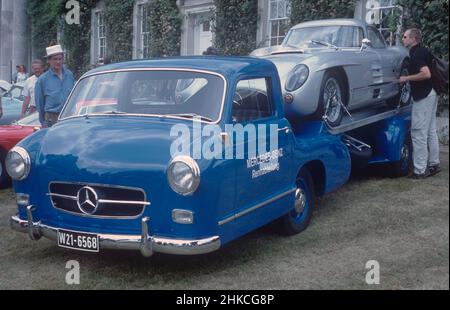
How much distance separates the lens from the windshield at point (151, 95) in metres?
4.91

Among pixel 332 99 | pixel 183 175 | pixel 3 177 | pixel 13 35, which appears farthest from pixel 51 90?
pixel 13 35

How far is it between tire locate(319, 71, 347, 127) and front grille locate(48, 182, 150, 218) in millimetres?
2875

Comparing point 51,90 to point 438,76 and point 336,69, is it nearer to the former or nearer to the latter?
point 336,69


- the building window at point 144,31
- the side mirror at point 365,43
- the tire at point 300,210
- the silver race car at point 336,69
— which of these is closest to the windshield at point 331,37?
the silver race car at point 336,69

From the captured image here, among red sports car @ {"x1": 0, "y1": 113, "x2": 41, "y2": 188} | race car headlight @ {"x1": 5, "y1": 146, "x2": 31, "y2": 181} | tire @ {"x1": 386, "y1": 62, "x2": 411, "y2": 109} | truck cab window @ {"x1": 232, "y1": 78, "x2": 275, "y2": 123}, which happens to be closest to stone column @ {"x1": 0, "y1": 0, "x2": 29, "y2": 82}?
red sports car @ {"x1": 0, "y1": 113, "x2": 41, "y2": 188}

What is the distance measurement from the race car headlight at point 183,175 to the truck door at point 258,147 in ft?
1.57

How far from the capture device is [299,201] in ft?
18.6

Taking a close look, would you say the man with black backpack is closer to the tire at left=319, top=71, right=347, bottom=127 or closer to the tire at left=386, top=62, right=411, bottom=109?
the tire at left=386, top=62, right=411, bottom=109

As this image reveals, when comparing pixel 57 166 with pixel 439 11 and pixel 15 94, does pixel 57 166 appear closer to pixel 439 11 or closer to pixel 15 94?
pixel 439 11

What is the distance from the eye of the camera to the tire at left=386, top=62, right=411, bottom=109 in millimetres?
8297

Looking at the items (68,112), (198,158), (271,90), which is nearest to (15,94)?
(68,112)

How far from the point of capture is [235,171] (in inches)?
176

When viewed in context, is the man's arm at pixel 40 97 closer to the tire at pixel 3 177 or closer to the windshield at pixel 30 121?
the tire at pixel 3 177

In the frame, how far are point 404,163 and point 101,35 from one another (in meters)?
12.9
